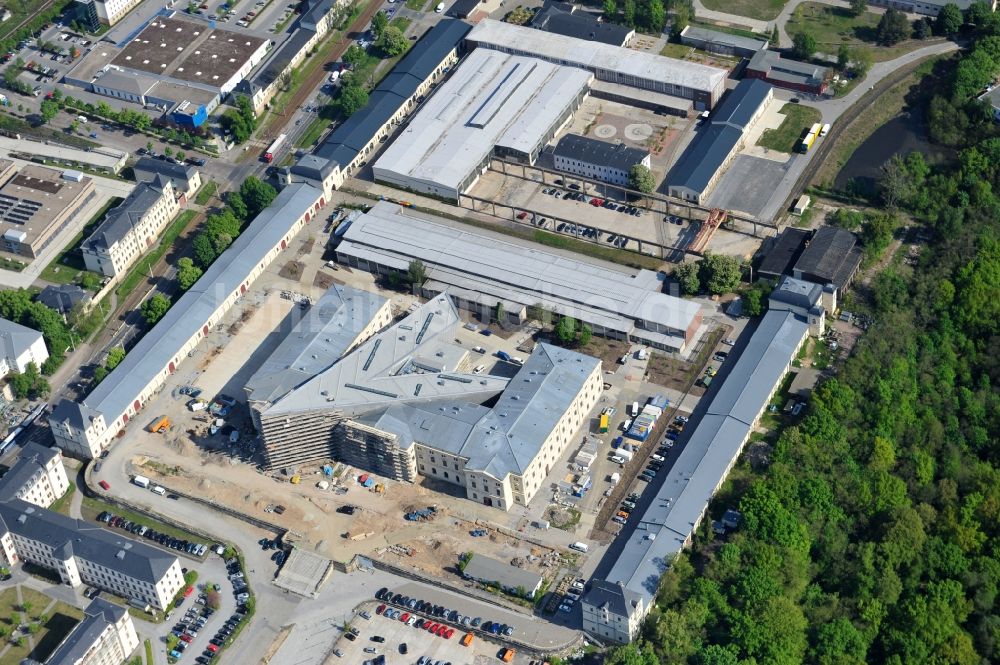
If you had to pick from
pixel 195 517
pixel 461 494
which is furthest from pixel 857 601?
pixel 195 517

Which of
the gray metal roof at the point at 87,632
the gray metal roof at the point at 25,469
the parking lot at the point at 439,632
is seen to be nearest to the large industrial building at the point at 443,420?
the parking lot at the point at 439,632

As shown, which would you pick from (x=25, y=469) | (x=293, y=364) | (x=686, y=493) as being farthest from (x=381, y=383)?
(x=25, y=469)

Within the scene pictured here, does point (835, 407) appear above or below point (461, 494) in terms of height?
above

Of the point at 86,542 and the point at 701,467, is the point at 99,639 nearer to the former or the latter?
the point at 86,542

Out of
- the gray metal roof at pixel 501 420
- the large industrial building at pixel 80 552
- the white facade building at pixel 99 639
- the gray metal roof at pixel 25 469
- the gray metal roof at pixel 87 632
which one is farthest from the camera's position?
the gray metal roof at pixel 25 469

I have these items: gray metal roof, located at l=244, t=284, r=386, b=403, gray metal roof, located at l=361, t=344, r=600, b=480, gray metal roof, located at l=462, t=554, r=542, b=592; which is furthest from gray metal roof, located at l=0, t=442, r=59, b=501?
gray metal roof, located at l=462, t=554, r=542, b=592

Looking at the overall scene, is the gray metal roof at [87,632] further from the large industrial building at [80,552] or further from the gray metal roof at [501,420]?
the gray metal roof at [501,420]

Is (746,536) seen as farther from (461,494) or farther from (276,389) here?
(276,389)
